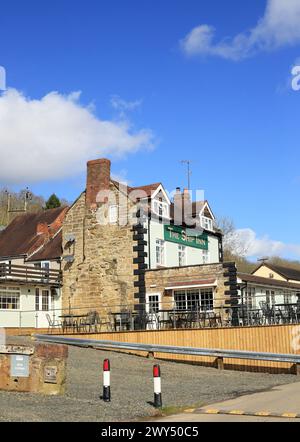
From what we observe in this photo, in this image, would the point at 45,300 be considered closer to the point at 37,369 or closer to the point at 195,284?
the point at 195,284

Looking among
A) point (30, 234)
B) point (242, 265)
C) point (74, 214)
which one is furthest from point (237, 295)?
point (242, 265)

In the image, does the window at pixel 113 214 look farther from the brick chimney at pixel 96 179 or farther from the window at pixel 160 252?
the window at pixel 160 252

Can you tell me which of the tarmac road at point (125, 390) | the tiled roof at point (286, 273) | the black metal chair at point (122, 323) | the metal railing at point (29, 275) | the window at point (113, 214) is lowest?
the tarmac road at point (125, 390)

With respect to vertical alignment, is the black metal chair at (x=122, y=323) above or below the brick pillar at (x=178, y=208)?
below

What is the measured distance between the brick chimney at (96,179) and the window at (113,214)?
1131 mm

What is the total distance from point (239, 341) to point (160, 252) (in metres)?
12.0

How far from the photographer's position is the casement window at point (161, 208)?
34.9 meters

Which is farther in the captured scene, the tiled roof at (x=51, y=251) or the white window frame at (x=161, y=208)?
the tiled roof at (x=51, y=251)

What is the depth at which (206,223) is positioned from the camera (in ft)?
129

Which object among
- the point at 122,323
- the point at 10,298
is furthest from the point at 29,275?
the point at 122,323

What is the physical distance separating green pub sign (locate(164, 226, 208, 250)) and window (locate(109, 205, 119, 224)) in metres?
3.26

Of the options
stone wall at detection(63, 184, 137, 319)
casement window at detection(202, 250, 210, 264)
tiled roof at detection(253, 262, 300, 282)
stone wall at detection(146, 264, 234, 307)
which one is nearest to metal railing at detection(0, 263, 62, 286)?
stone wall at detection(63, 184, 137, 319)

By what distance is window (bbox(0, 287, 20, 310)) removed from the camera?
108 ft

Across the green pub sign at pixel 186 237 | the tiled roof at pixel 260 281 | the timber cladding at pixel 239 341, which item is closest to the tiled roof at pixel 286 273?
the tiled roof at pixel 260 281
